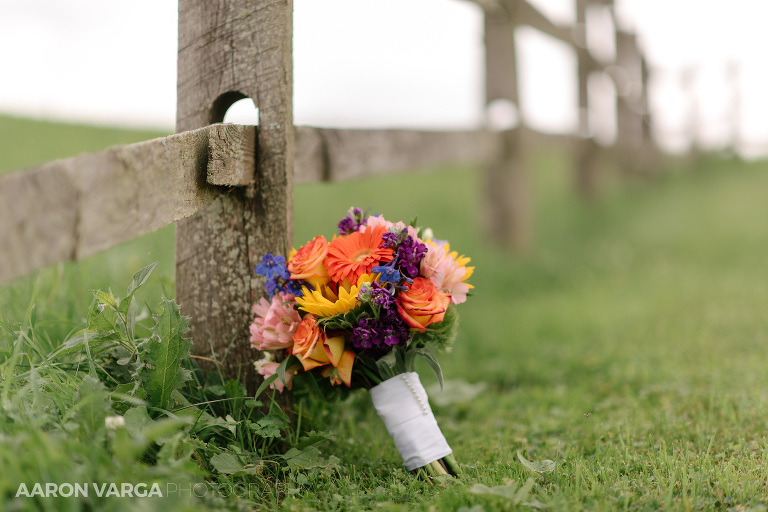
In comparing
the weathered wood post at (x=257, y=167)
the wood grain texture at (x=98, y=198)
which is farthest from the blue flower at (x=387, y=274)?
the wood grain texture at (x=98, y=198)

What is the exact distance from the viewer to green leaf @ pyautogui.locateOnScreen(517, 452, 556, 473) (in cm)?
170

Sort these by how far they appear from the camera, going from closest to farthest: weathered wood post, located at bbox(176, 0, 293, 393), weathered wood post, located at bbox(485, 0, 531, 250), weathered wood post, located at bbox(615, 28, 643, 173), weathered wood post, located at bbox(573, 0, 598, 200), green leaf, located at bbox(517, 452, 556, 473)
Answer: green leaf, located at bbox(517, 452, 556, 473)
weathered wood post, located at bbox(176, 0, 293, 393)
weathered wood post, located at bbox(485, 0, 531, 250)
weathered wood post, located at bbox(573, 0, 598, 200)
weathered wood post, located at bbox(615, 28, 643, 173)

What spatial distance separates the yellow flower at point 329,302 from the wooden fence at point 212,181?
1.05ft

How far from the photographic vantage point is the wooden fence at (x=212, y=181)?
1.21 meters

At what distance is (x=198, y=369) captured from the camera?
1896 mm

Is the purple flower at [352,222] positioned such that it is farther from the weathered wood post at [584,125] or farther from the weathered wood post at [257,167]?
the weathered wood post at [584,125]

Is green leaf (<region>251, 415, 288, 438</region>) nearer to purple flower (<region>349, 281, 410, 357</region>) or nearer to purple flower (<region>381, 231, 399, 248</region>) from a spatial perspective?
purple flower (<region>349, 281, 410, 357</region>)

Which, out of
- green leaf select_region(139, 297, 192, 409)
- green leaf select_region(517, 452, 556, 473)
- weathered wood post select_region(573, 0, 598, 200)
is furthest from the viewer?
weathered wood post select_region(573, 0, 598, 200)

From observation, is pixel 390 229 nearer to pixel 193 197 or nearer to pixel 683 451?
pixel 193 197

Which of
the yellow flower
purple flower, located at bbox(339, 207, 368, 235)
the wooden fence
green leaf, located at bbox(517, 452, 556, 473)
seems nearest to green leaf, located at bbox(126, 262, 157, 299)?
the wooden fence

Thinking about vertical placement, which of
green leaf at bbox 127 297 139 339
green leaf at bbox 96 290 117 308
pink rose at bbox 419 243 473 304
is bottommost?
green leaf at bbox 127 297 139 339

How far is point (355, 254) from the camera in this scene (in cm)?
175

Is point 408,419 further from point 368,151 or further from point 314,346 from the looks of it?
point 368,151

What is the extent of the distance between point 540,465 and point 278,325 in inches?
32.7
